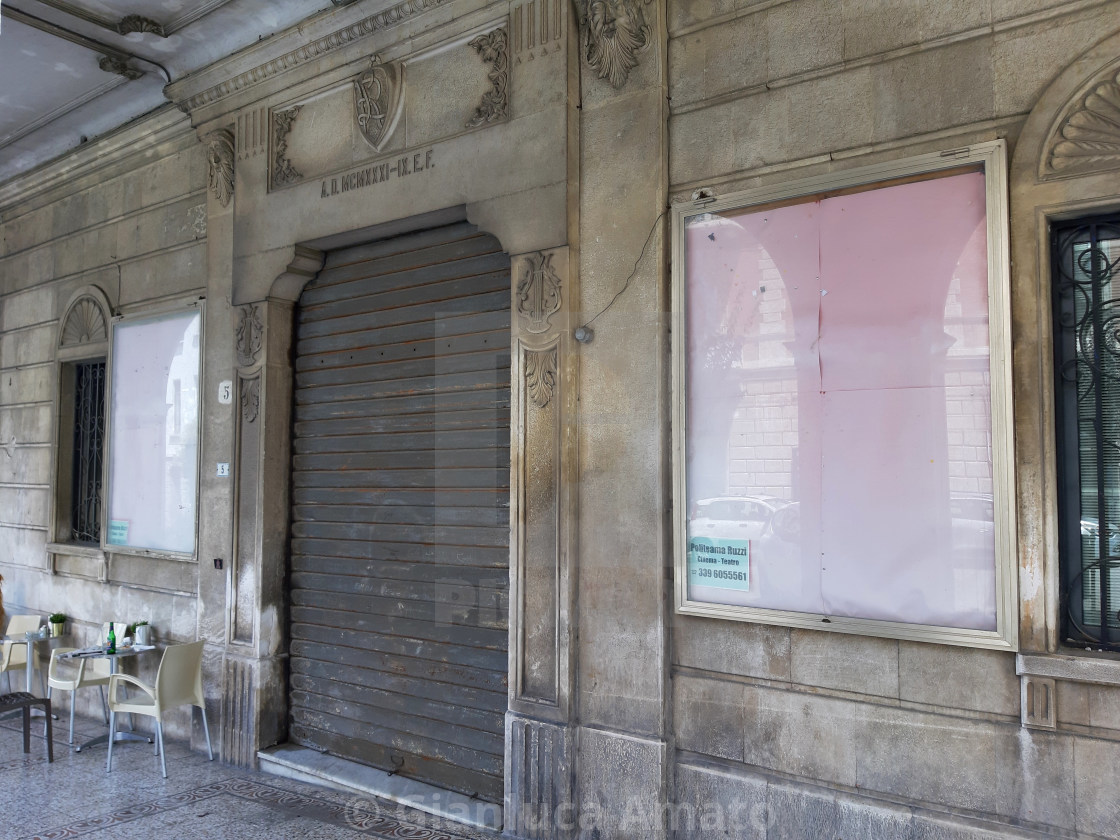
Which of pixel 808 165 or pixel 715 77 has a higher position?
pixel 715 77

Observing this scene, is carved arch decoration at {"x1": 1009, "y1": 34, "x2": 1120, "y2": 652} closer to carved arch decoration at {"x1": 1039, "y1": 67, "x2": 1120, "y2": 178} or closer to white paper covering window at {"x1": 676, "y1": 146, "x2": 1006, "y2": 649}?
carved arch decoration at {"x1": 1039, "y1": 67, "x2": 1120, "y2": 178}

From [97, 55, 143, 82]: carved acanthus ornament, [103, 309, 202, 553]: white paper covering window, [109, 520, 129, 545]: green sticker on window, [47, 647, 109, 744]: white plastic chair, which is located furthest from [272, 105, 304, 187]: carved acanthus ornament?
[47, 647, 109, 744]: white plastic chair

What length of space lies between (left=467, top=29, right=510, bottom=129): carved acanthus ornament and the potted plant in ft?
16.5

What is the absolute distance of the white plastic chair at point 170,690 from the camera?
604 cm

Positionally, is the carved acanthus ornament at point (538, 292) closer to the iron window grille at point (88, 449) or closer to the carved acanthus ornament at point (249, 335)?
the carved acanthus ornament at point (249, 335)

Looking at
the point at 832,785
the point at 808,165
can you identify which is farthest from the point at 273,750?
the point at 808,165

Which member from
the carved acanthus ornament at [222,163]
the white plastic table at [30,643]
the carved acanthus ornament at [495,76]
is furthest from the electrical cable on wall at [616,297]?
the white plastic table at [30,643]

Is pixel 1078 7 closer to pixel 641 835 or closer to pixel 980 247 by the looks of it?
pixel 980 247

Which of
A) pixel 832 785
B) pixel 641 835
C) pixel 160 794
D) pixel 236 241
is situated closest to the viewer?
pixel 832 785

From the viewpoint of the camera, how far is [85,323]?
8.23 metres

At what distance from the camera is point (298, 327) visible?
659cm

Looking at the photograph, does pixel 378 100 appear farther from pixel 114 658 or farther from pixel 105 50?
pixel 114 658

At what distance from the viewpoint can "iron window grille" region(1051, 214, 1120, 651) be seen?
3451 millimetres

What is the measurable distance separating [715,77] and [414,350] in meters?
2.65
